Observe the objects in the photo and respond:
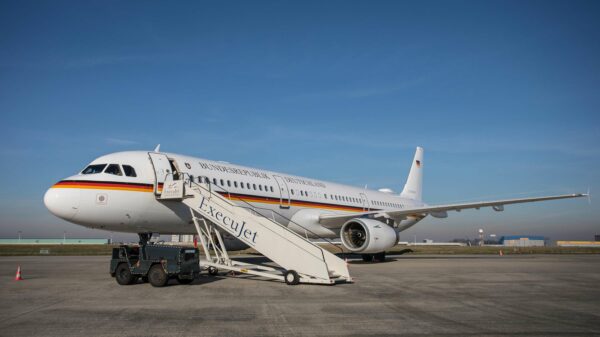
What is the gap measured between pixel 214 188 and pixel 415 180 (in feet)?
76.6

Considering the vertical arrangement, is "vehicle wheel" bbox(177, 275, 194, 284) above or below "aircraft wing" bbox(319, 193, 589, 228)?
below

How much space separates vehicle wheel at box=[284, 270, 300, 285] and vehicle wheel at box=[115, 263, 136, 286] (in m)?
4.43

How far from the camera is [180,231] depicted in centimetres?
1717

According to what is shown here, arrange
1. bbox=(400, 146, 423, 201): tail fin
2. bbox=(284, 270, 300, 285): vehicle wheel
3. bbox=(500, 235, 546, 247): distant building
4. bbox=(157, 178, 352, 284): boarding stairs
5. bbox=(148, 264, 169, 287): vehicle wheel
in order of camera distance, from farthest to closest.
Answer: bbox=(500, 235, 546, 247): distant building
bbox=(400, 146, 423, 201): tail fin
bbox=(157, 178, 352, 284): boarding stairs
bbox=(284, 270, 300, 285): vehicle wheel
bbox=(148, 264, 169, 287): vehicle wheel

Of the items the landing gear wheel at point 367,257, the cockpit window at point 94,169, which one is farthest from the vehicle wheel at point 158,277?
the landing gear wheel at point 367,257

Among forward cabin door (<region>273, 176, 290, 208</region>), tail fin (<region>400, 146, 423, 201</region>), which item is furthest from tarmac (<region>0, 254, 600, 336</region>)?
tail fin (<region>400, 146, 423, 201</region>)

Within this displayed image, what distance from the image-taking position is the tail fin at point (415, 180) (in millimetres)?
36469

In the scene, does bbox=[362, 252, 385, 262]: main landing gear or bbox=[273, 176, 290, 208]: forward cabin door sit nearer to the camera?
bbox=[273, 176, 290, 208]: forward cabin door

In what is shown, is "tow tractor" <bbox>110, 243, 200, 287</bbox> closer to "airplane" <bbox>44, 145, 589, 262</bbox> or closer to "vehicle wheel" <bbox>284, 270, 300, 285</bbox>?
"airplane" <bbox>44, 145, 589, 262</bbox>

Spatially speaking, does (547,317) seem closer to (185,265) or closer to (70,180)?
(185,265)

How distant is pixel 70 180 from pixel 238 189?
6.40 metres

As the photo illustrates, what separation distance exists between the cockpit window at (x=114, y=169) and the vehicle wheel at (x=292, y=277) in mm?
6839

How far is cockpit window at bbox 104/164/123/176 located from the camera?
50.4 feet

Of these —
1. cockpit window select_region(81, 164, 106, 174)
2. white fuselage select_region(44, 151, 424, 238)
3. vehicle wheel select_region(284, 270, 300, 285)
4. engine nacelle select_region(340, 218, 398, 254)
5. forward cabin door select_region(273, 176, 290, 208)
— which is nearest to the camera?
vehicle wheel select_region(284, 270, 300, 285)
